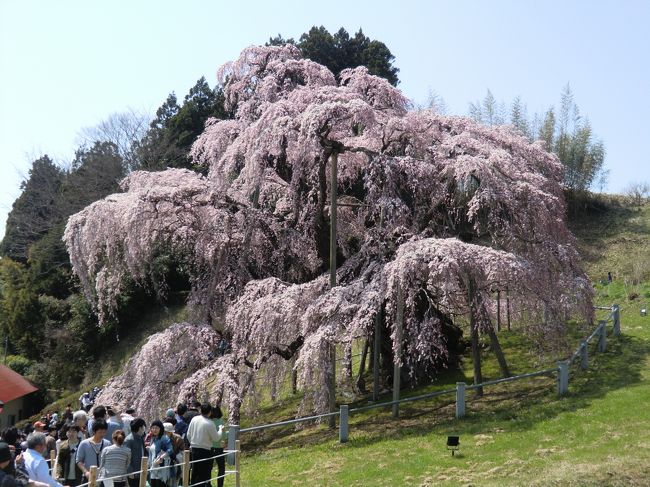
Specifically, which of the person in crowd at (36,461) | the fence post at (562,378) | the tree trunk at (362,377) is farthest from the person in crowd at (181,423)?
the tree trunk at (362,377)

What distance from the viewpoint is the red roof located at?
27.9m

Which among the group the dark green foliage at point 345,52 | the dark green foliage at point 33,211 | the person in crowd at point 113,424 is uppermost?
the dark green foliage at point 345,52

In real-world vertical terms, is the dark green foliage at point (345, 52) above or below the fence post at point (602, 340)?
above

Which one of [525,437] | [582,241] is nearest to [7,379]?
[525,437]

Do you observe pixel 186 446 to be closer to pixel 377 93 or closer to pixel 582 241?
pixel 377 93

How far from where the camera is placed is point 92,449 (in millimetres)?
9359

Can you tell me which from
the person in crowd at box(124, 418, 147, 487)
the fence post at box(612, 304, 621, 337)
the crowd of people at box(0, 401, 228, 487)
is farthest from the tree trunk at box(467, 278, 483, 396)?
the person in crowd at box(124, 418, 147, 487)

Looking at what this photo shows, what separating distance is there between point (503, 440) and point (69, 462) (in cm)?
759

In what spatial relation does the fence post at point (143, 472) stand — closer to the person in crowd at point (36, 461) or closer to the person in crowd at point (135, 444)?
the person in crowd at point (135, 444)

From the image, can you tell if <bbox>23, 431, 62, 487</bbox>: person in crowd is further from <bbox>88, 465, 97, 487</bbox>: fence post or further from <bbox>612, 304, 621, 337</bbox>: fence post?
<bbox>612, 304, 621, 337</bbox>: fence post

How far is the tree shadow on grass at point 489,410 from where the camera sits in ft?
49.4

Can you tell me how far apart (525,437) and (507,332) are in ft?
38.5

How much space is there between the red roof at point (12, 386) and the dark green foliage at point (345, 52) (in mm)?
21333

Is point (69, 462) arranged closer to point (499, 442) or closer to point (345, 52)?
point (499, 442)
